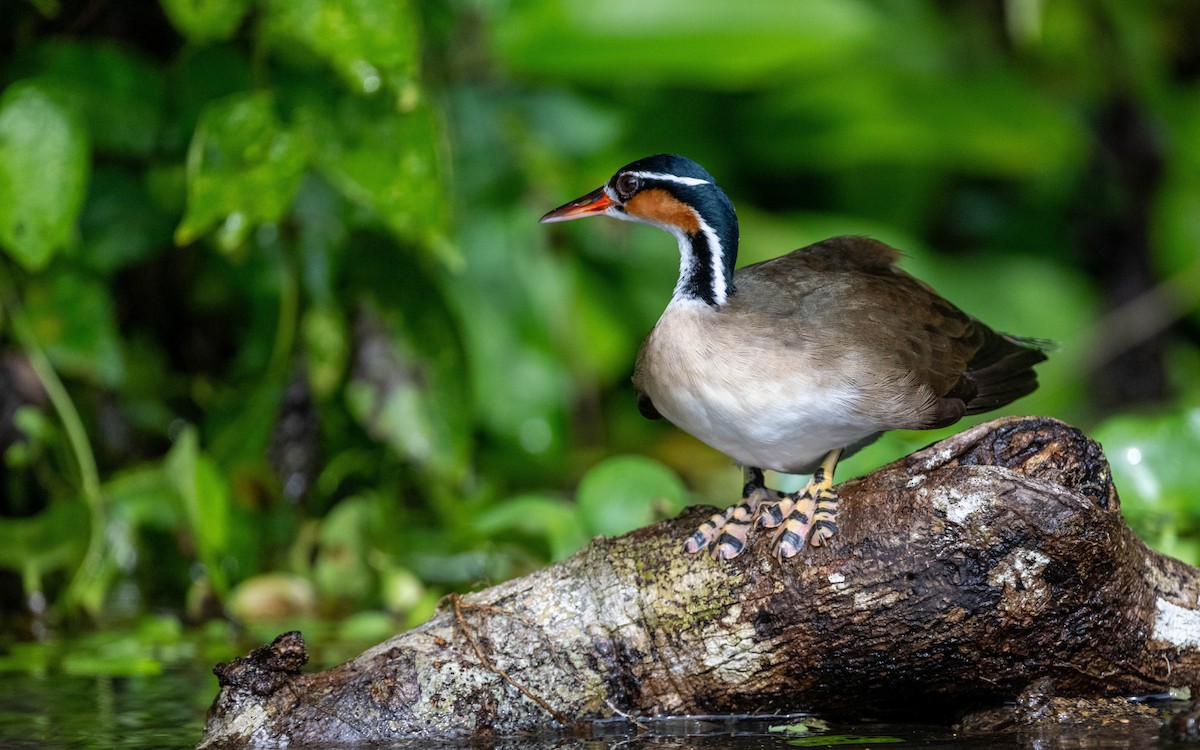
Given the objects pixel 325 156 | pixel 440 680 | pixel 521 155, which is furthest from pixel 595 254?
pixel 440 680

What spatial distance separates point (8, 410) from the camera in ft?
17.3

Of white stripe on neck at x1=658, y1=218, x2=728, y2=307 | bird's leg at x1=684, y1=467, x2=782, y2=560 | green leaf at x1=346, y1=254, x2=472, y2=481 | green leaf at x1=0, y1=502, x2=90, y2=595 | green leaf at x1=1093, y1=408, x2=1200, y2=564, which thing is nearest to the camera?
bird's leg at x1=684, y1=467, x2=782, y2=560

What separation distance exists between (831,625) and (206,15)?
10.3 feet

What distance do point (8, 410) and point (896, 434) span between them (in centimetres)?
328

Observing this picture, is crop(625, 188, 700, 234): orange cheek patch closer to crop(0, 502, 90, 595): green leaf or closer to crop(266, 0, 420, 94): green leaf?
crop(266, 0, 420, 94): green leaf

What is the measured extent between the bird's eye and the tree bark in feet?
2.81

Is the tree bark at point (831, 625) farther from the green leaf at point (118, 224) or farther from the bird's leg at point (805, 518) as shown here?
the green leaf at point (118, 224)

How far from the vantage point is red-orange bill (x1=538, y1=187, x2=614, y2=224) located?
11.8 feet

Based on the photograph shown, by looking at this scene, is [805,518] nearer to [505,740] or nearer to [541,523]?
[505,740]

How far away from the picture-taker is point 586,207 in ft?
11.9

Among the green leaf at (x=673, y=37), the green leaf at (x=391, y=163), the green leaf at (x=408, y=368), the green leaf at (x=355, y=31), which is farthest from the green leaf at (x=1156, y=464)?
the green leaf at (x=673, y=37)

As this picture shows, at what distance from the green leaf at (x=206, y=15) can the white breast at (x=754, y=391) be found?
2.42 meters

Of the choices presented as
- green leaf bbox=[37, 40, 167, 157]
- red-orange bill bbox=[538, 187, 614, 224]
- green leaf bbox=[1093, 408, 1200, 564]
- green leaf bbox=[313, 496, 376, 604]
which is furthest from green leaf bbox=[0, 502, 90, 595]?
green leaf bbox=[1093, 408, 1200, 564]

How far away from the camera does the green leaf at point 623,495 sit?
459 cm
